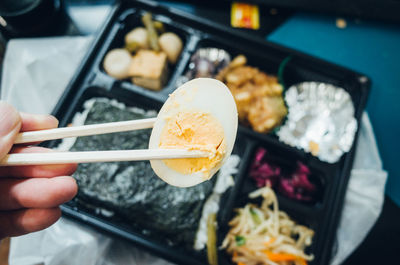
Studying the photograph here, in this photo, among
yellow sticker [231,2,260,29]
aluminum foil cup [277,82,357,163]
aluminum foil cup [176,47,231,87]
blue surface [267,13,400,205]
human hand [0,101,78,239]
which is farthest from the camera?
yellow sticker [231,2,260,29]

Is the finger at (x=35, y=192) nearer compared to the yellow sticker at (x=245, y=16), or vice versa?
the finger at (x=35, y=192)

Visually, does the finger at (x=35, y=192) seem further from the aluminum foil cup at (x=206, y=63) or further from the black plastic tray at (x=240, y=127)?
the aluminum foil cup at (x=206, y=63)

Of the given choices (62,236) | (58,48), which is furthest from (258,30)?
(62,236)

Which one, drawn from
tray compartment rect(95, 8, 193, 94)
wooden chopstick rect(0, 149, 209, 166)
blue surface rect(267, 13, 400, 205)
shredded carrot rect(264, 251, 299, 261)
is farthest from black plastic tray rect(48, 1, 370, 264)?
wooden chopstick rect(0, 149, 209, 166)

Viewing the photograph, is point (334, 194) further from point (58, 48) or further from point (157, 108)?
point (58, 48)

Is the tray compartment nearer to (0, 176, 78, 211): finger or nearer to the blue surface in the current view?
the blue surface

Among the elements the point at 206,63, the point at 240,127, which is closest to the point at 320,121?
the point at 240,127

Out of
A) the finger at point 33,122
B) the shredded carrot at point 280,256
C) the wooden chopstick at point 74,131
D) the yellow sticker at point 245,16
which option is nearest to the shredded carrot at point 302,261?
the shredded carrot at point 280,256

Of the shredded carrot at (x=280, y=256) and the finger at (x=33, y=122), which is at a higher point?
the finger at (x=33, y=122)
